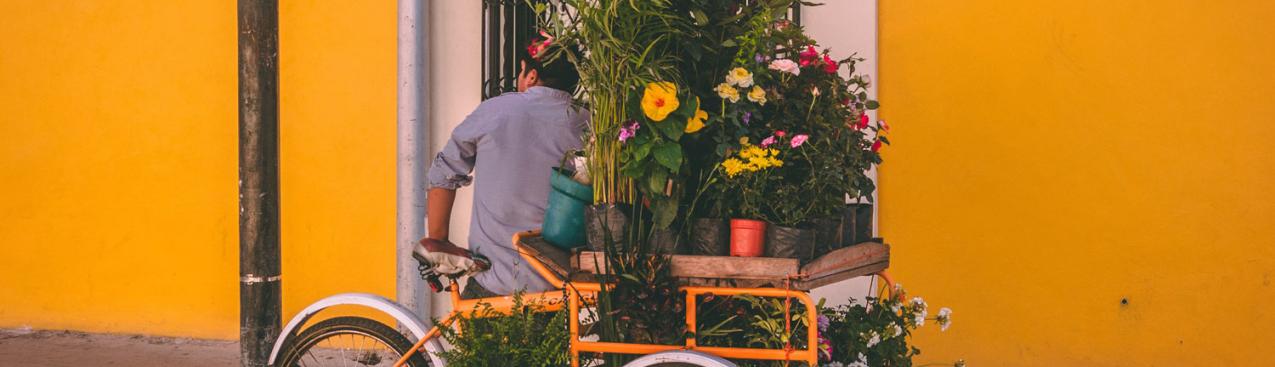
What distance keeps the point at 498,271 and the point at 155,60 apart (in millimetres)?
3505

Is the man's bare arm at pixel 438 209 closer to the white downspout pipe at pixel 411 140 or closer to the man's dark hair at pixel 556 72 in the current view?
the man's dark hair at pixel 556 72

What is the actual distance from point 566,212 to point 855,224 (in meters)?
0.85

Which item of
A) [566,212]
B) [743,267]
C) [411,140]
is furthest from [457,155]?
[411,140]

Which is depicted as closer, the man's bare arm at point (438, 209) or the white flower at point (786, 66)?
the white flower at point (786, 66)

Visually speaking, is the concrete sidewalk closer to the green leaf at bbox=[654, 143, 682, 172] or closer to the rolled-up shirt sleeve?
the rolled-up shirt sleeve

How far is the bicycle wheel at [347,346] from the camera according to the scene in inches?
146

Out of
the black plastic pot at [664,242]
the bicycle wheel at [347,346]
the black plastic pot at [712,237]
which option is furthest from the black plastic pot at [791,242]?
the bicycle wheel at [347,346]

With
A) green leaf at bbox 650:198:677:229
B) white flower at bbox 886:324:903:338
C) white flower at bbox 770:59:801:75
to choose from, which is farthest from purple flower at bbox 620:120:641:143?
white flower at bbox 886:324:903:338

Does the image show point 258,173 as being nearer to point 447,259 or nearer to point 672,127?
point 447,259

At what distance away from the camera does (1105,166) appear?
5141mm

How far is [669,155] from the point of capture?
3111 millimetres

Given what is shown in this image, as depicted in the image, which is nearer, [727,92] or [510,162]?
[727,92]

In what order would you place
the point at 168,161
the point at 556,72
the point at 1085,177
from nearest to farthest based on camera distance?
the point at 556,72 < the point at 1085,177 < the point at 168,161

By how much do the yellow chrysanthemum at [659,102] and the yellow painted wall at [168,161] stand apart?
3.10 meters
